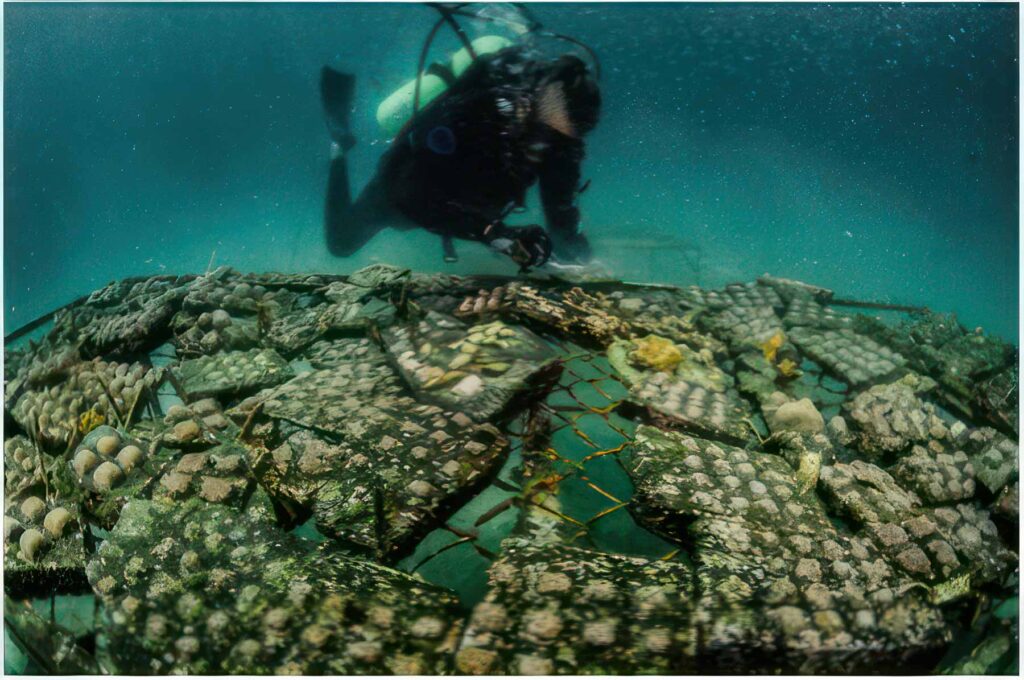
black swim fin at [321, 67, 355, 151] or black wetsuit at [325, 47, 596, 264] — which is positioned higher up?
black swim fin at [321, 67, 355, 151]

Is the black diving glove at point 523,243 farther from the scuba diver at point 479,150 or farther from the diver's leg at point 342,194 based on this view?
the diver's leg at point 342,194

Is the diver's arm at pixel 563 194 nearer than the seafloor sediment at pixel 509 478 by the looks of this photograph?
No

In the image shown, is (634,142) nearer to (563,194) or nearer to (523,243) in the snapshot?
(563,194)

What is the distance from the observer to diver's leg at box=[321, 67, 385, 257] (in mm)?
1302

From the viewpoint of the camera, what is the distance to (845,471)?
1.24 m

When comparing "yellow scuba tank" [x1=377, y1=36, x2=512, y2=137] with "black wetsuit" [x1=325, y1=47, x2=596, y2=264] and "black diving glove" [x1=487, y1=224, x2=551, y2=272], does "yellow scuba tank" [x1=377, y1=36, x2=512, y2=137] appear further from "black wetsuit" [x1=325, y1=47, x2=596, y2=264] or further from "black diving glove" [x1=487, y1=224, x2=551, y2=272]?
"black diving glove" [x1=487, y1=224, x2=551, y2=272]

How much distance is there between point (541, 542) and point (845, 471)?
566 mm

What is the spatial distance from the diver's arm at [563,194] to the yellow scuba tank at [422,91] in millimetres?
211

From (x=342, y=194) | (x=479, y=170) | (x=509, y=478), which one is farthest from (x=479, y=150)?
(x=509, y=478)

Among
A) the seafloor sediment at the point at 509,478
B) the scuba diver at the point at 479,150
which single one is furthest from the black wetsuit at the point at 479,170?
the seafloor sediment at the point at 509,478

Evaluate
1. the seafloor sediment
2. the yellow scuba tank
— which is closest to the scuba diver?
the yellow scuba tank

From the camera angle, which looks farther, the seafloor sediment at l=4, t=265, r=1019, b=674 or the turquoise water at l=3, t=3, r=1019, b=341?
the turquoise water at l=3, t=3, r=1019, b=341

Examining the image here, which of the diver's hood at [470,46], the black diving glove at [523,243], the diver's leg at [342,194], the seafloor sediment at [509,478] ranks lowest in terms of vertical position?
the seafloor sediment at [509,478]

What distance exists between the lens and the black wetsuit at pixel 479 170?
4.20 ft
